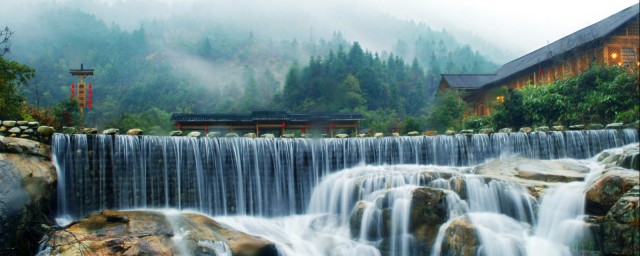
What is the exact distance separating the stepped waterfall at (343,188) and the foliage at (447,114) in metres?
9.69

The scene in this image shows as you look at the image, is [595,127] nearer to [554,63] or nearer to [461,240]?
[554,63]

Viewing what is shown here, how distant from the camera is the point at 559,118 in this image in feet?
64.2

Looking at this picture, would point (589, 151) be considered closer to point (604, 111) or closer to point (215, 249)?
point (604, 111)

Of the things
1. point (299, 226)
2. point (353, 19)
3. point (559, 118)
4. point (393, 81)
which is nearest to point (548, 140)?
point (559, 118)

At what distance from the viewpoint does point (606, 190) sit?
9.98 meters

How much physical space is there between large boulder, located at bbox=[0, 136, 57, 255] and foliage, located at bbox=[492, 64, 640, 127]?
553 inches

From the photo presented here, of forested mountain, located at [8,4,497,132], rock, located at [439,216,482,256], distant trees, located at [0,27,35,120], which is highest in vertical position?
forested mountain, located at [8,4,497,132]

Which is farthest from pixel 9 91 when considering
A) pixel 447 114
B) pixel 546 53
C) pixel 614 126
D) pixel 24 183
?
pixel 546 53

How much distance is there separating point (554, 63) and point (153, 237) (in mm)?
19767

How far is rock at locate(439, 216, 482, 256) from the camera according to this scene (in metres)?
10.4

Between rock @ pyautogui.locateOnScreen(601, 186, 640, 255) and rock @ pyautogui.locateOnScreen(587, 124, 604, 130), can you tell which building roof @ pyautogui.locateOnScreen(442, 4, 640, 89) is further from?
rock @ pyautogui.locateOnScreen(601, 186, 640, 255)

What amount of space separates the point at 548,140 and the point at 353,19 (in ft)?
416

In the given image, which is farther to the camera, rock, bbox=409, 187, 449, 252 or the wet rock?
the wet rock

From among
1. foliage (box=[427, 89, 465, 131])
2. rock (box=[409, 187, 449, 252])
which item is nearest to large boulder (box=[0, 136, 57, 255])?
rock (box=[409, 187, 449, 252])
